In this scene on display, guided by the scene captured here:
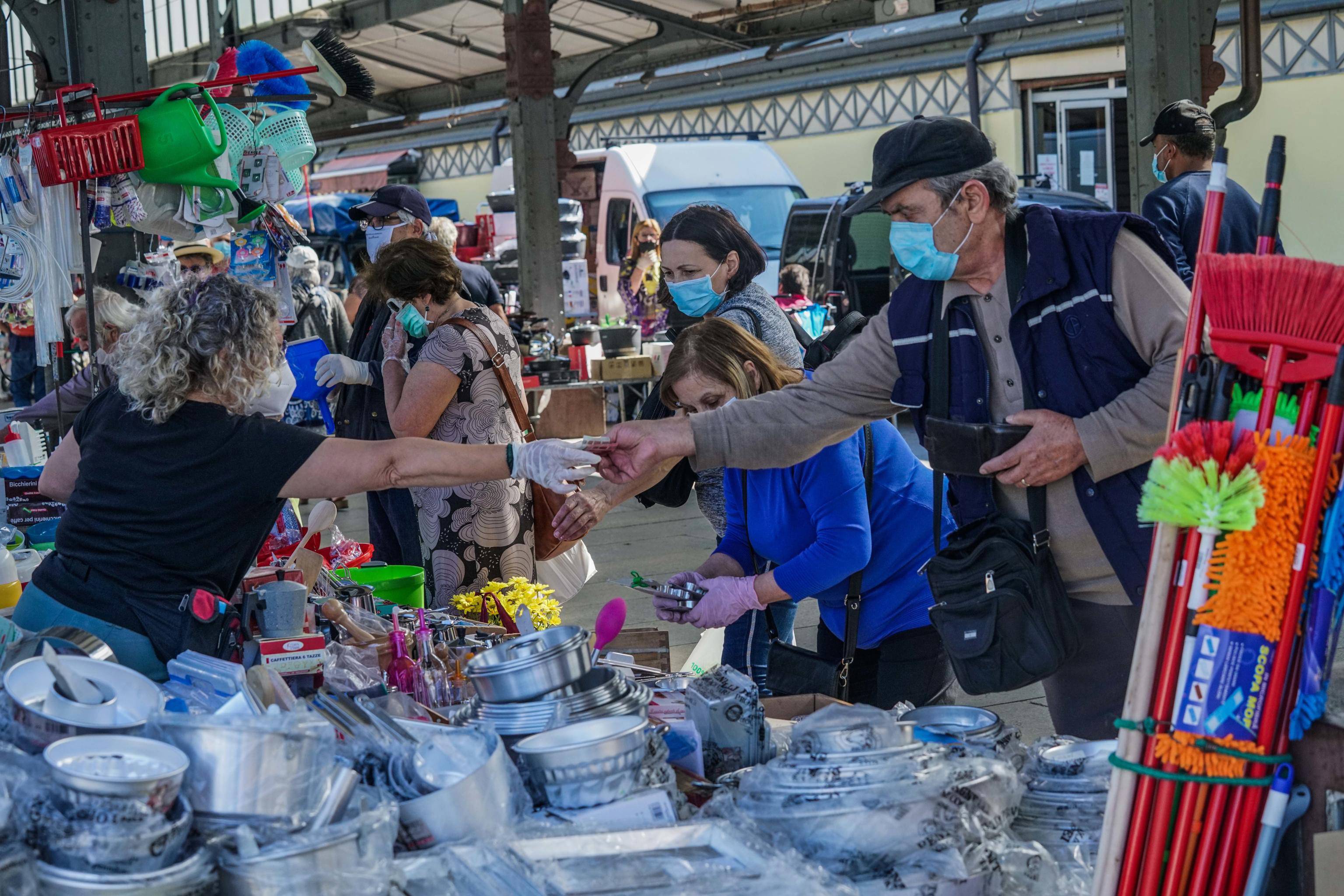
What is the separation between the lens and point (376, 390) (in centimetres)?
526

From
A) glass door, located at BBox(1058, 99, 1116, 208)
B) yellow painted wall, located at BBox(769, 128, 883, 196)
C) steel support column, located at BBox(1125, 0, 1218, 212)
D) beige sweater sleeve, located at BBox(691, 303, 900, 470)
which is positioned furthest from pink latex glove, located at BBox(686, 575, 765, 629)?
yellow painted wall, located at BBox(769, 128, 883, 196)

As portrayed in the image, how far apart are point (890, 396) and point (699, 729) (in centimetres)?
105

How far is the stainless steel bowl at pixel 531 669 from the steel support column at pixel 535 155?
992cm

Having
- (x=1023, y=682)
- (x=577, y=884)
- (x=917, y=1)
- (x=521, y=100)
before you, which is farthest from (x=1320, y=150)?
(x=577, y=884)

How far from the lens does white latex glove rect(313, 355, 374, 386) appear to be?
506cm

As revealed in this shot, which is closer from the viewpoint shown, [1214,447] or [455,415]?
[1214,447]

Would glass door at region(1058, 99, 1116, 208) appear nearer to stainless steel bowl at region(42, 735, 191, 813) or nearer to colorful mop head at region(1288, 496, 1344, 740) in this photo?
colorful mop head at region(1288, 496, 1344, 740)

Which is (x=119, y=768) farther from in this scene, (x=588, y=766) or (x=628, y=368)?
(x=628, y=368)

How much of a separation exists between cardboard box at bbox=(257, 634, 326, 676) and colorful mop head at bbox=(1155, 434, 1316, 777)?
5.90ft

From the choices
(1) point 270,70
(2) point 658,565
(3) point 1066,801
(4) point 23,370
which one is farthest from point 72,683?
(4) point 23,370

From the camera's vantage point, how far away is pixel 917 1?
9.99m

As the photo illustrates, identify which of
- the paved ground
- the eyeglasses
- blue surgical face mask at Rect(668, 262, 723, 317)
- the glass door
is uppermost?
the glass door

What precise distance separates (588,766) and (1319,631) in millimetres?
1018

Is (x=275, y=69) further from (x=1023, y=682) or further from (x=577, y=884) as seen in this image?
(x=577, y=884)
